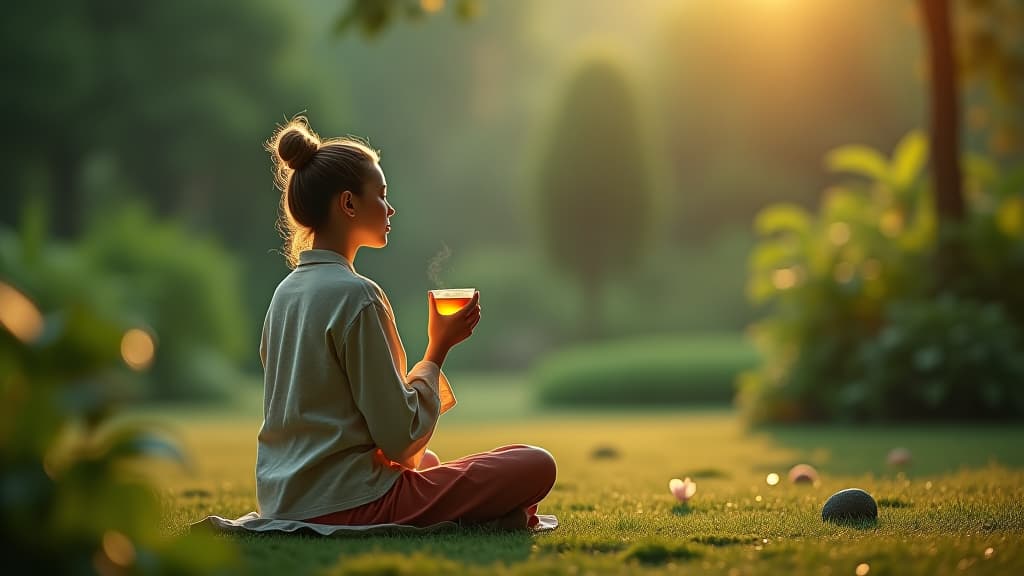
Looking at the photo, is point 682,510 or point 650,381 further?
point 650,381

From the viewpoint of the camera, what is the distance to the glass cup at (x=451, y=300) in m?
3.96

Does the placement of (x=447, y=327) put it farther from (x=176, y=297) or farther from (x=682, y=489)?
(x=176, y=297)

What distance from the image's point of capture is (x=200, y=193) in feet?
110

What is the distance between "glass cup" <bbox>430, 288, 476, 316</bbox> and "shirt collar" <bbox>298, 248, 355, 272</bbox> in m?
0.33

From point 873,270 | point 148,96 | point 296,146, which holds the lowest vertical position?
point 296,146

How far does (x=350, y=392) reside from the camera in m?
3.92

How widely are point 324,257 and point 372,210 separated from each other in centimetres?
24

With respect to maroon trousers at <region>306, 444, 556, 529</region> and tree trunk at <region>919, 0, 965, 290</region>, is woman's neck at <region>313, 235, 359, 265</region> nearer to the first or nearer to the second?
maroon trousers at <region>306, 444, 556, 529</region>

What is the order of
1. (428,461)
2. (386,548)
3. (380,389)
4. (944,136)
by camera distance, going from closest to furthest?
(386,548) → (380,389) → (428,461) → (944,136)

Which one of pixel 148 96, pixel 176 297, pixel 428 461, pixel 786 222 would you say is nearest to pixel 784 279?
pixel 786 222

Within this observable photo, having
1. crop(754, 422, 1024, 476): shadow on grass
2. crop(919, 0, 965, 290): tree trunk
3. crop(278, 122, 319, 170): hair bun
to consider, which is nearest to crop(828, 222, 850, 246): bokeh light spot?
crop(919, 0, 965, 290): tree trunk

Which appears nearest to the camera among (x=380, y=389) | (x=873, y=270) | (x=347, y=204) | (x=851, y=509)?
(x=380, y=389)

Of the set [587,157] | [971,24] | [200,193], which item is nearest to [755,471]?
[971,24]

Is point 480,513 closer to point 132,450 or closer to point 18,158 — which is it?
point 132,450
